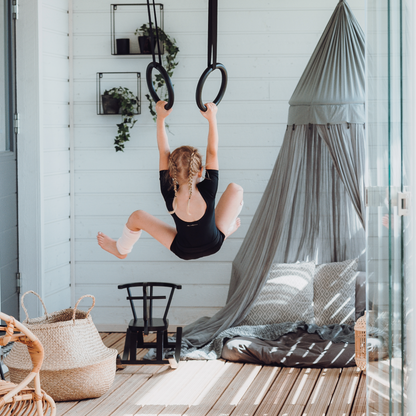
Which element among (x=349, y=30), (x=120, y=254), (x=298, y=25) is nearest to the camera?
(x=120, y=254)

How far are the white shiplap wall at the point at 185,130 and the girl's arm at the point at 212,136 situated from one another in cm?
178

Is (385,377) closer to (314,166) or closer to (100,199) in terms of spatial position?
(314,166)

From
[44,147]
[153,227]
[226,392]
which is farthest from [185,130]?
[226,392]

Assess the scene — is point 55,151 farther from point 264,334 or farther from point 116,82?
point 264,334

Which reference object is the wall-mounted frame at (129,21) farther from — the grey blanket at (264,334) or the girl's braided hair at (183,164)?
the grey blanket at (264,334)

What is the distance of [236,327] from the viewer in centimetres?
400

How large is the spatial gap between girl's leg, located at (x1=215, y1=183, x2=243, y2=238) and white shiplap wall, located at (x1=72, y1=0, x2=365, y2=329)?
1590 mm

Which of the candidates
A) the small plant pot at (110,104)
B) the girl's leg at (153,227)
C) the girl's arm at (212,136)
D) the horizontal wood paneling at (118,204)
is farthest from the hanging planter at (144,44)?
the girl's arm at (212,136)

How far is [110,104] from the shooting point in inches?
171

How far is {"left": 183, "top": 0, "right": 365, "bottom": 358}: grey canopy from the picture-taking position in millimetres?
3742

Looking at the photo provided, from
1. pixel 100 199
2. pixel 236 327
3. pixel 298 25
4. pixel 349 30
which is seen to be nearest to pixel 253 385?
pixel 236 327

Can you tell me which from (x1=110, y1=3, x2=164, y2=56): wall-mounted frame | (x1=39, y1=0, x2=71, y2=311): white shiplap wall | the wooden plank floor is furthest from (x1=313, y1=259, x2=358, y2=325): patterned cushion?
(x1=110, y1=3, x2=164, y2=56): wall-mounted frame

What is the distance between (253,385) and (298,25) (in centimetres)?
269

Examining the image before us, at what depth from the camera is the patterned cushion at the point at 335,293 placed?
13.5 ft
